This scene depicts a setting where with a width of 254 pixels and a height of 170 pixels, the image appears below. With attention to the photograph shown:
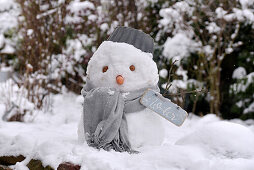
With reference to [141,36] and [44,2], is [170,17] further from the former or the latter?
[141,36]

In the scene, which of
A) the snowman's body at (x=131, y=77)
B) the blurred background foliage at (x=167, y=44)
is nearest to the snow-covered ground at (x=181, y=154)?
the snowman's body at (x=131, y=77)

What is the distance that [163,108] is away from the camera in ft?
7.43

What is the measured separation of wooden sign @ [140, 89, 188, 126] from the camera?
226 centimetres

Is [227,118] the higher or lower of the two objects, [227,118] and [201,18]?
the lower

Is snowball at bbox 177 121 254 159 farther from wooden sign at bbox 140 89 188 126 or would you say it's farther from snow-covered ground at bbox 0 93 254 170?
wooden sign at bbox 140 89 188 126

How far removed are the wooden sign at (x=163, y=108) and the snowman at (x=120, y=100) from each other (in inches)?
2.6

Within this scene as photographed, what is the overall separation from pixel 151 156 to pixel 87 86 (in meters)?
0.78

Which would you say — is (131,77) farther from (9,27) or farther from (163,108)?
(9,27)

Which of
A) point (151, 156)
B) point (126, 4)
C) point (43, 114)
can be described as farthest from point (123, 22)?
point (151, 156)

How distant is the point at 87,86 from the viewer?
2.45 m

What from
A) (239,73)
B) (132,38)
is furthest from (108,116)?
(239,73)

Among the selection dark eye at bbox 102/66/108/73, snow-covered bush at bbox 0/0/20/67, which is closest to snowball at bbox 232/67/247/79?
dark eye at bbox 102/66/108/73

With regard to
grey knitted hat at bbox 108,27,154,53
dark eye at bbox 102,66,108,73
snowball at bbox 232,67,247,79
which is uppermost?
grey knitted hat at bbox 108,27,154,53

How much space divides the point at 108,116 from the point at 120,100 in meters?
0.13
